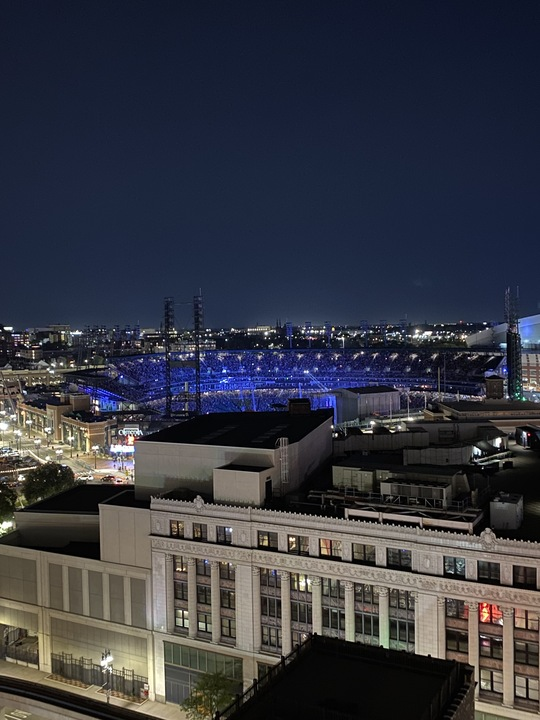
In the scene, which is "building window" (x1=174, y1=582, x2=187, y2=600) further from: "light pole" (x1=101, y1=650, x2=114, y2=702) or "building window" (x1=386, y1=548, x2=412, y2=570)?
"building window" (x1=386, y1=548, x2=412, y2=570)

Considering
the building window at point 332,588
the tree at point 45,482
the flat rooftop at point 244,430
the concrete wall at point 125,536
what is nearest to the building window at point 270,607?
Answer: the building window at point 332,588

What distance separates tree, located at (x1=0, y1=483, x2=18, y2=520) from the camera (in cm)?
6494

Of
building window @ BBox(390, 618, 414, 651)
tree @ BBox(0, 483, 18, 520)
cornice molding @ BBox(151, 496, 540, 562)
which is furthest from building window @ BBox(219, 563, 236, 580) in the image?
tree @ BBox(0, 483, 18, 520)

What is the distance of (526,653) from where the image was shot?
99.1ft

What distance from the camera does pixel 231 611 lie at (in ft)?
125

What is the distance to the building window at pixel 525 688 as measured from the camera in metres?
30.0

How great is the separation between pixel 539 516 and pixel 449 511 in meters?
5.33

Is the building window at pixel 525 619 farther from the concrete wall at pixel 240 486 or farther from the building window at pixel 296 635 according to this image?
the concrete wall at pixel 240 486

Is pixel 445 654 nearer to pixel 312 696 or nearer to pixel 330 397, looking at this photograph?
pixel 312 696

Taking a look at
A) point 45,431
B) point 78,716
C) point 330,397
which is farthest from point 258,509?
point 45,431

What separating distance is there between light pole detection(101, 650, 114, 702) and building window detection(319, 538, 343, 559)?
14404 millimetres

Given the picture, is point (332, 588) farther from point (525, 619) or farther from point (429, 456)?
point (429, 456)

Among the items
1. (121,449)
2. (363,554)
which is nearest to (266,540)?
(363,554)

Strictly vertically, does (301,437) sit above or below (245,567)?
above
